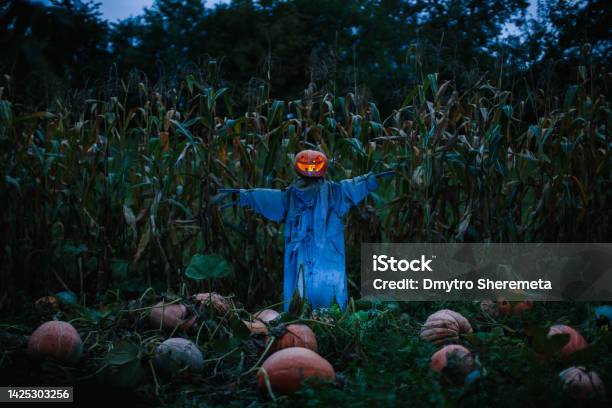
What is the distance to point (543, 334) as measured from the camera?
3.07 meters

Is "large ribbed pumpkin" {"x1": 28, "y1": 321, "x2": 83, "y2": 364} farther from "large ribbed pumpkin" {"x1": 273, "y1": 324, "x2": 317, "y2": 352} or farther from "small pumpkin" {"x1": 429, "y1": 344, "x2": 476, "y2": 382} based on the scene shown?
"small pumpkin" {"x1": 429, "y1": 344, "x2": 476, "y2": 382}

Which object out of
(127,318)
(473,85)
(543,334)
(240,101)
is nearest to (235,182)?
(240,101)

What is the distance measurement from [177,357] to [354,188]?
1.79 metres

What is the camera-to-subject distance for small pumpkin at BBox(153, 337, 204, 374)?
3303mm

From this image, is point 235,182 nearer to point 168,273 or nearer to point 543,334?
point 168,273

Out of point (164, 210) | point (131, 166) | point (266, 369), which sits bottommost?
point (266, 369)

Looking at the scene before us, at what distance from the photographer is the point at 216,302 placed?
405 cm

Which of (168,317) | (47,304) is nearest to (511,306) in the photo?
(168,317)

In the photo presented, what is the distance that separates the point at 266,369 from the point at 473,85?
9.84 ft

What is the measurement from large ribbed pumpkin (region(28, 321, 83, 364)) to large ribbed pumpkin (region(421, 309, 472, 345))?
2015 mm

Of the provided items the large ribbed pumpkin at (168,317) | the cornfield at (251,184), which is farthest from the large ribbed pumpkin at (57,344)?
the cornfield at (251,184)

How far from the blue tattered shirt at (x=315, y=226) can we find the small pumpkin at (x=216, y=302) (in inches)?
19.6

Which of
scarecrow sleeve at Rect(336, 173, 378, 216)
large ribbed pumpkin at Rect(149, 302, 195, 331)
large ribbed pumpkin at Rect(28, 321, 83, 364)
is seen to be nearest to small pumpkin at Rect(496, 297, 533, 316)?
scarecrow sleeve at Rect(336, 173, 378, 216)

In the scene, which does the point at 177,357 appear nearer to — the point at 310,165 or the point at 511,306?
the point at 310,165
